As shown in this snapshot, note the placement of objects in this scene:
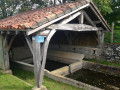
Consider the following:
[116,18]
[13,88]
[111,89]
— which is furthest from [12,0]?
[111,89]

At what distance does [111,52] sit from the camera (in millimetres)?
7531

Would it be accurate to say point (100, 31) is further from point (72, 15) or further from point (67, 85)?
point (67, 85)

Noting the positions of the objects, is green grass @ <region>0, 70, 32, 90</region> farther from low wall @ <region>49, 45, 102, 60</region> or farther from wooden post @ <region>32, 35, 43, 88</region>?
low wall @ <region>49, 45, 102, 60</region>

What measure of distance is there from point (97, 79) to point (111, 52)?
249 cm

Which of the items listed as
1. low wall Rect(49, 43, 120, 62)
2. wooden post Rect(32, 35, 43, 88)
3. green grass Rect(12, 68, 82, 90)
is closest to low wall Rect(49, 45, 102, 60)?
low wall Rect(49, 43, 120, 62)

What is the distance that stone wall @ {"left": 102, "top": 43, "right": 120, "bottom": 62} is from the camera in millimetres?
7259

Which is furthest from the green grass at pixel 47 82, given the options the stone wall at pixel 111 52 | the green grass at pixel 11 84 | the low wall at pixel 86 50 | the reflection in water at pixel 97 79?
the low wall at pixel 86 50

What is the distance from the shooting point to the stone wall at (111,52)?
726 cm

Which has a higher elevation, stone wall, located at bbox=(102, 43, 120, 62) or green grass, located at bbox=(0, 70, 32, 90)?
stone wall, located at bbox=(102, 43, 120, 62)

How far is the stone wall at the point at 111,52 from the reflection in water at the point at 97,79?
157 cm

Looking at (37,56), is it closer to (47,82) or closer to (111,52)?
(47,82)

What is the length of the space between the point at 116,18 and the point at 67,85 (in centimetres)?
1061

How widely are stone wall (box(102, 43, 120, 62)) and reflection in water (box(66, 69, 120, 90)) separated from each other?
1.57 meters

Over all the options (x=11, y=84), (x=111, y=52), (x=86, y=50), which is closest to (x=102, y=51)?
(x=111, y=52)
